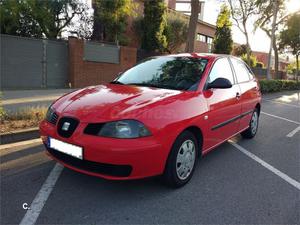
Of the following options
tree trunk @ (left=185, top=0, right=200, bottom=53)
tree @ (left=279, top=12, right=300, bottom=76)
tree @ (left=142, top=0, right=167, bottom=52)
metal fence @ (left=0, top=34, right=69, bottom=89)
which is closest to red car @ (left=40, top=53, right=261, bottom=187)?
metal fence @ (left=0, top=34, right=69, bottom=89)

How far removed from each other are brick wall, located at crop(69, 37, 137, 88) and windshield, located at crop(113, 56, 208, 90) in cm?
971

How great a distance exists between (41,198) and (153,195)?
121cm

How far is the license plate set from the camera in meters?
3.57

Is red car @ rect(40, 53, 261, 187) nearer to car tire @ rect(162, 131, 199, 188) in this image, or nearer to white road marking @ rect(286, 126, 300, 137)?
car tire @ rect(162, 131, 199, 188)

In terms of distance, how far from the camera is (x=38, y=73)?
13.6 m

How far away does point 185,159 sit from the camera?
4094 millimetres

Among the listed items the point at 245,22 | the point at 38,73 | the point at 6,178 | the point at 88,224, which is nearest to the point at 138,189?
the point at 88,224

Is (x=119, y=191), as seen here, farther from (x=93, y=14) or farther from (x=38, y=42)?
(x=93, y=14)

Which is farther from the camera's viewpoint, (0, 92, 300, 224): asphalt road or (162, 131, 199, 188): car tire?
(162, 131, 199, 188): car tire

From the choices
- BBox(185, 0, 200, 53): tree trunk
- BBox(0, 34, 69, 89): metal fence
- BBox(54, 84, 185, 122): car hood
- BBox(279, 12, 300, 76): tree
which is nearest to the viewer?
BBox(54, 84, 185, 122): car hood

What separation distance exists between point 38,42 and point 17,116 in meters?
7.68

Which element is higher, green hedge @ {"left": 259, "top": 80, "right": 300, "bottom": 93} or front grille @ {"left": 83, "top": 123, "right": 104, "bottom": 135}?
front grille @ {"left": 83, "top": 123, "right": 104, "bottom": 135}

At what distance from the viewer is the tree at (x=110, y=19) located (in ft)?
56.6

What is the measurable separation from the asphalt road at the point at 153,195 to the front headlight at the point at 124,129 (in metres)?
0.74
